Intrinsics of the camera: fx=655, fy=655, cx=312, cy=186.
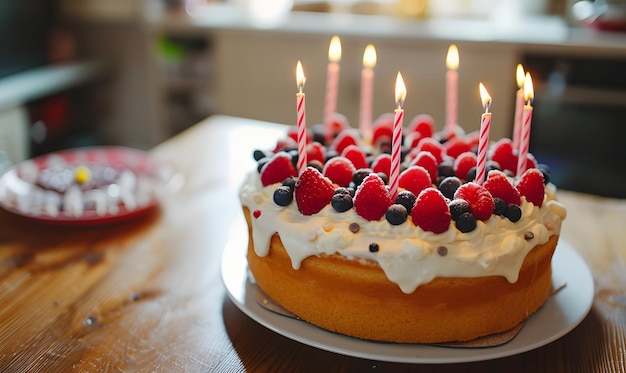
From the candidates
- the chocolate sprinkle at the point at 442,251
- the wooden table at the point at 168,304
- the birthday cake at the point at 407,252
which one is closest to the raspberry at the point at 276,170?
the birthday cake at the point at 407,252

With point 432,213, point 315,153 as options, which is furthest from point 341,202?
point 315,153

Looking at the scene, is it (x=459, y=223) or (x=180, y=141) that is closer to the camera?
(x=459, y=223)

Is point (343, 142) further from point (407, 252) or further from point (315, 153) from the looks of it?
point (407, 252)

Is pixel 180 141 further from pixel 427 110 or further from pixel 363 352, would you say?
pixel 427 110

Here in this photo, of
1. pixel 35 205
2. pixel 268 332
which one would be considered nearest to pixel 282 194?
pixel 268 332

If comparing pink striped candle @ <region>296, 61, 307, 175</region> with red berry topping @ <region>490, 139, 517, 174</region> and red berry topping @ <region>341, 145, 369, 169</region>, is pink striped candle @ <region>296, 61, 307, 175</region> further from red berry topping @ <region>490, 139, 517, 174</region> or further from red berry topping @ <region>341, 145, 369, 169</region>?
red berry topping @ <region>490, 139, 517, 174</region>

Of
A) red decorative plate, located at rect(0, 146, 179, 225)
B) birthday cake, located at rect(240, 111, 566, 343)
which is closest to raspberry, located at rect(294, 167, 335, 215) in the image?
birthday cake, located at rect(240, 111, 566, 343)

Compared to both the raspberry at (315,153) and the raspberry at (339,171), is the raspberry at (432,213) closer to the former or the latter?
the raspberry at (339,171)
